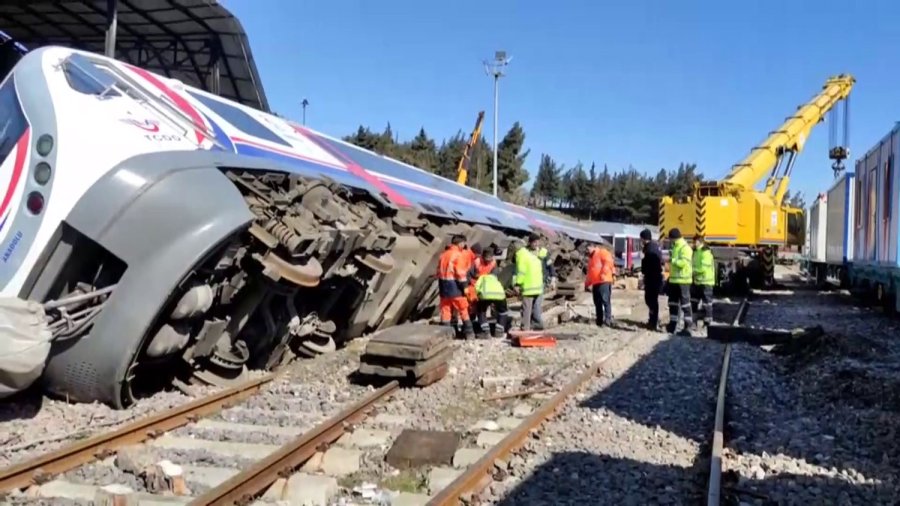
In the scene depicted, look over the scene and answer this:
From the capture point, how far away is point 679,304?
12.5m

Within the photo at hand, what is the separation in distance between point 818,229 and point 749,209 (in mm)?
6689

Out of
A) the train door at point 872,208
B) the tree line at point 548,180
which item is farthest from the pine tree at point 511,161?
the train door at point 872,208

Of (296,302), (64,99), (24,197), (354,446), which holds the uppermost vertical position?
(64,99)

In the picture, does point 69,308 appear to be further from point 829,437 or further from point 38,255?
point 829,437

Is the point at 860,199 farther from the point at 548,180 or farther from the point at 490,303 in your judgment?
the point at 548,180

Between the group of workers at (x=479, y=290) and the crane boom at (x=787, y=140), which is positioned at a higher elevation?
the crane boom at (x=787, y=140)

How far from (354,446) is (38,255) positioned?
2598 mm

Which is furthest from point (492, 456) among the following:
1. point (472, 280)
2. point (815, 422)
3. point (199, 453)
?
point (472, 280)

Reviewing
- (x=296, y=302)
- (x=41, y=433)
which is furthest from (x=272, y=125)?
(x=41, y=433)

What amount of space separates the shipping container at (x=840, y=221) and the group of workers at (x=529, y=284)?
5.88 meters

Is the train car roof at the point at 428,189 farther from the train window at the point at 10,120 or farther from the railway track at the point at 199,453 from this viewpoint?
the railway track at the point at 199,453

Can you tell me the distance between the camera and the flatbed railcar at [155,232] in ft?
18.9

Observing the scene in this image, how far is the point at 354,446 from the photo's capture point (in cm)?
541

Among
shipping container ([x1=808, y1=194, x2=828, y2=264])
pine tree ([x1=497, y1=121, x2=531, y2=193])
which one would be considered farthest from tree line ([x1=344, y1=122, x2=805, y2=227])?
shipping container ([x1=808, y1=194, x2=828, y2=264])
